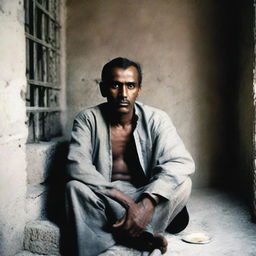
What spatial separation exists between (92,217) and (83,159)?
1.40 ft

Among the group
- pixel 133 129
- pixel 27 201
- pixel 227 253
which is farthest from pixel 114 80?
pixel 227 253

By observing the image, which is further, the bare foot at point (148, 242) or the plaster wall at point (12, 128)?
the bare foot at point (148, 242)

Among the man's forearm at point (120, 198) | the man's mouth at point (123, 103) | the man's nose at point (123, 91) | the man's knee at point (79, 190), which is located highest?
→ the man's nose at point (123, 91)

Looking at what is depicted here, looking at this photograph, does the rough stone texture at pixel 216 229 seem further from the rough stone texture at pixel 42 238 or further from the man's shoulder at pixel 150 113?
the man's shoulder at pixel 150 113

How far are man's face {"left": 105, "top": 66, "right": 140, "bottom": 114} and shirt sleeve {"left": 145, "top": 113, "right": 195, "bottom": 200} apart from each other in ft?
1.06

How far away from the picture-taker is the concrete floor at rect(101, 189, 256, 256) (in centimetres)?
244

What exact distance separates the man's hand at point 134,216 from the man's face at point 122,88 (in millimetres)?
738

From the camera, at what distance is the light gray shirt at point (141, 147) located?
2.63 m

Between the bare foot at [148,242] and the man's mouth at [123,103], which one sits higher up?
the man's mouth at [123,103]

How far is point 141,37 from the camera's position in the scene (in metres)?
Result: 3.90

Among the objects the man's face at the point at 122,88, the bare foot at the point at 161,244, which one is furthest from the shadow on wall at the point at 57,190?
the man's face at the point at 122,88

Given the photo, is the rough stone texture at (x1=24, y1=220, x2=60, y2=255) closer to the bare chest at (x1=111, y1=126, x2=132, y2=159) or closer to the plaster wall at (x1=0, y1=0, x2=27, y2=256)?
the plaster wall at (x1=0, y1=0, x2=27, y2=256)

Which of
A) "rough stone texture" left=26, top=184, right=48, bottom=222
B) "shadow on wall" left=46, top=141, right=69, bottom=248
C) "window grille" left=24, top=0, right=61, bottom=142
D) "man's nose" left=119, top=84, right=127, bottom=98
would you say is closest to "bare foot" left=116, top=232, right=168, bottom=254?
"shadow on wall" left=46, top=141, right=69, bottom=248

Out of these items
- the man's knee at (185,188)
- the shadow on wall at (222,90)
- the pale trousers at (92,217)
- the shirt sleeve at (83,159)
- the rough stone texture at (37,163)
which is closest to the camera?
the pale trousers at (92,217)
